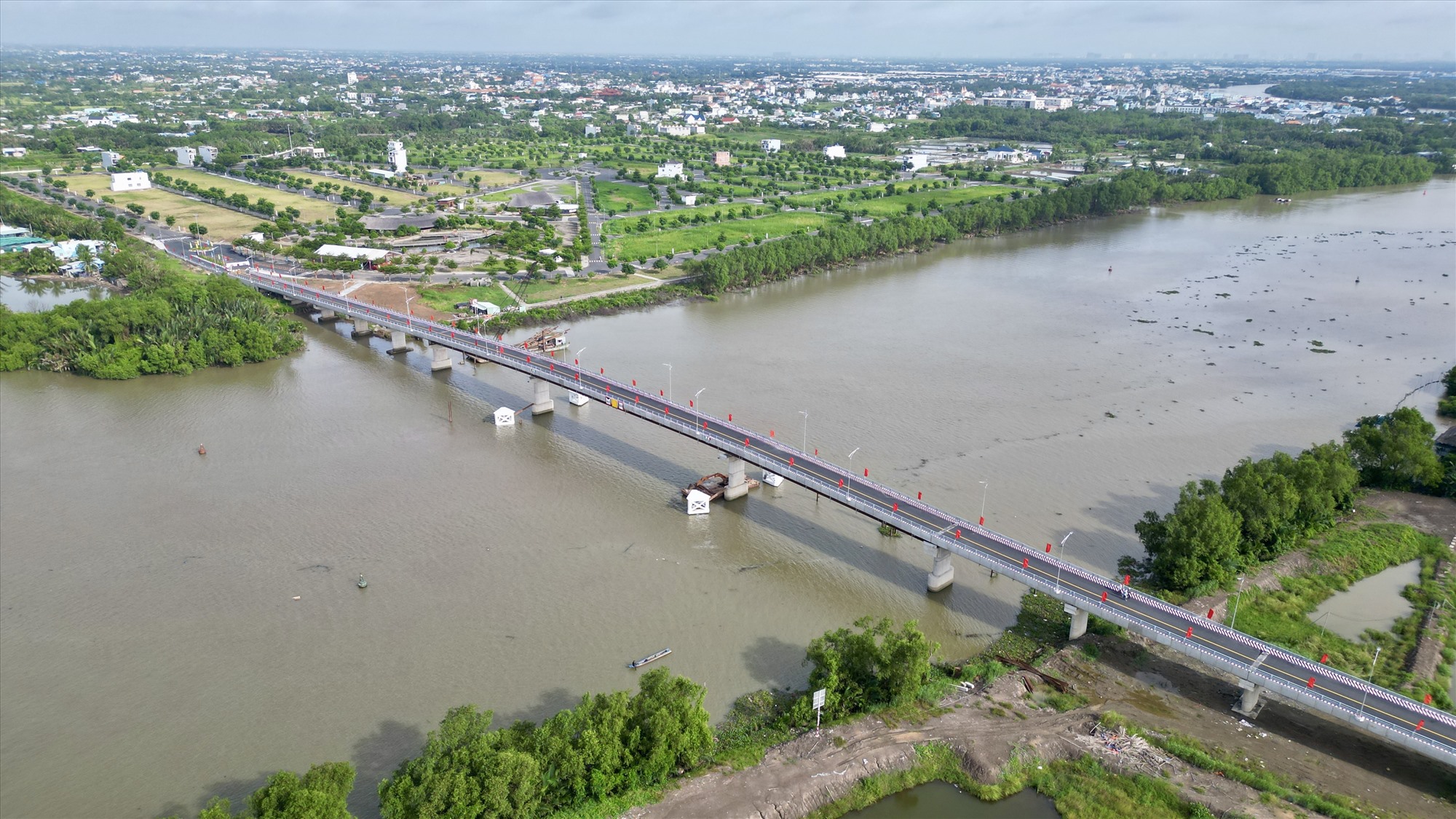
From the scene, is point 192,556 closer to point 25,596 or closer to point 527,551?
point 25,596

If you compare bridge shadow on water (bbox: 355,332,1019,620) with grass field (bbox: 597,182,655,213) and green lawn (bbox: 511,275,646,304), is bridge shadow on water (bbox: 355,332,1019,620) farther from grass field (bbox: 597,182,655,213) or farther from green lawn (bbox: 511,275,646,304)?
grass field (bbox: 597,182,655,213)

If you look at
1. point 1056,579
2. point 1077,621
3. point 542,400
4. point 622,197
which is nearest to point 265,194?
point 622,197

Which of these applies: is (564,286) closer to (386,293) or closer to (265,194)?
(386,293)

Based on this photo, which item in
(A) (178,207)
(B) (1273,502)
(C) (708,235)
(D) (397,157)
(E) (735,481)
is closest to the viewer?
(B) (1273,502)

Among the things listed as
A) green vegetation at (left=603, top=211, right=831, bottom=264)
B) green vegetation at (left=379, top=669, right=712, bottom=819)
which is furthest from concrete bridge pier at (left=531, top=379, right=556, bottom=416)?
green vegetation at (left=603, top=211, right=831, bottom=264)

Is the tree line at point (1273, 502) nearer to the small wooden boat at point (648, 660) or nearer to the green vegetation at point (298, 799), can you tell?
the small wooden boat at point (648, 660)

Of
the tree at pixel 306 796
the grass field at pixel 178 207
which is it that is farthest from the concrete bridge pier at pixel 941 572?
the grass field at pixel 178 207

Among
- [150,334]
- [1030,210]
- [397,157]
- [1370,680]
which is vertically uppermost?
[397,157]
